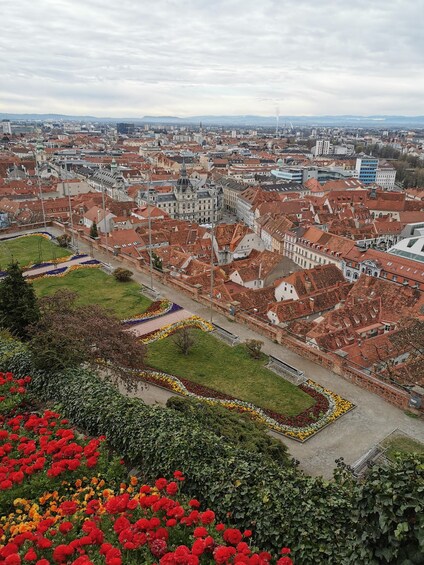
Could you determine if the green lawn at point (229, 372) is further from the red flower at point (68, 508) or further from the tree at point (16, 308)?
the red flower at point (68, 508)

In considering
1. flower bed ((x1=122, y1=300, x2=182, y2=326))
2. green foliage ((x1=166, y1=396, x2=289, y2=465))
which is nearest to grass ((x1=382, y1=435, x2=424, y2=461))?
green foliage ((x1=166, y1=396, x2=289, y2=465))

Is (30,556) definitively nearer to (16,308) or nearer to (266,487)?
(266,487)

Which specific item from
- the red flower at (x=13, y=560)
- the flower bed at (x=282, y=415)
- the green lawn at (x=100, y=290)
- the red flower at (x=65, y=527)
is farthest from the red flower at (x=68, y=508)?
the green lawn at (x=100, y=290)

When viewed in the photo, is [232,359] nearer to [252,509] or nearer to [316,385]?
[316,385]

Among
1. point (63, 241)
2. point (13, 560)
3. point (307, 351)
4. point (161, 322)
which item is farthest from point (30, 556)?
point (63, 241)

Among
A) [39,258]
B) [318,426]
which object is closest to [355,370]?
[318,426]

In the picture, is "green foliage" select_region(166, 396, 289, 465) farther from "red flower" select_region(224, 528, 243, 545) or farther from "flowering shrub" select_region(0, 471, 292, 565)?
"red flower" select_region(224, 528, 243, 545)
